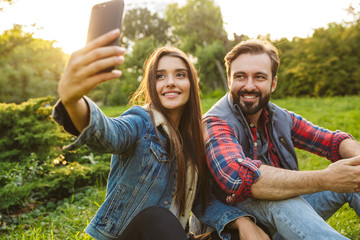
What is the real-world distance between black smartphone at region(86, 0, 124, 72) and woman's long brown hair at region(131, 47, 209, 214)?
3.60ft

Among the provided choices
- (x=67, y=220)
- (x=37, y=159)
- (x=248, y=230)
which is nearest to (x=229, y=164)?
(x=248, y=230)

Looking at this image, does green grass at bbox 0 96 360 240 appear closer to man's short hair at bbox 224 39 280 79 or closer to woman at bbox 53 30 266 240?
man's short hair at bbox 224 39 280 79

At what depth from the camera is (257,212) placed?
2033 millimetres

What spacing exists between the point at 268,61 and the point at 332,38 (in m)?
18.3

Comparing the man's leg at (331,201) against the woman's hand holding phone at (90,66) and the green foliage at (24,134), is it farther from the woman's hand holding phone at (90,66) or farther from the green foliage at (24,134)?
the green foliage at (24,134)

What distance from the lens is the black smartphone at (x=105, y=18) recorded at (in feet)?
3.28

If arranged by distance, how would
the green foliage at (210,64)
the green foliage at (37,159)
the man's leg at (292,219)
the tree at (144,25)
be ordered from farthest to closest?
the tree at (144,25)
the green foliage at (210,64)
the green foliage at (37,159)
the man's leg at (292,219)

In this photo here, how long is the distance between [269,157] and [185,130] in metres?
0.72

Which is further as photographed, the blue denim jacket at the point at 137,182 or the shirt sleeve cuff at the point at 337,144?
the shirt sleeve cuff at the point at 337,144

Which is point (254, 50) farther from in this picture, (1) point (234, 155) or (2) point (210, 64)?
(2) point (210, 64)

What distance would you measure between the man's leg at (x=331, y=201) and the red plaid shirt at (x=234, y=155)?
1.19 feet

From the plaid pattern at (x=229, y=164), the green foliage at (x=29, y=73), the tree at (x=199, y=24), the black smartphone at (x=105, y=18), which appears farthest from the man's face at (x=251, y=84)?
the tree at (x=199, y=24)

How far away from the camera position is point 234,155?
199 centimetres

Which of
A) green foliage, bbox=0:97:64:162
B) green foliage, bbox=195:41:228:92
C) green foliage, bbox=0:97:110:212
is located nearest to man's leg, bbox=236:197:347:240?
green foliage, bbox=0:97:110:212
